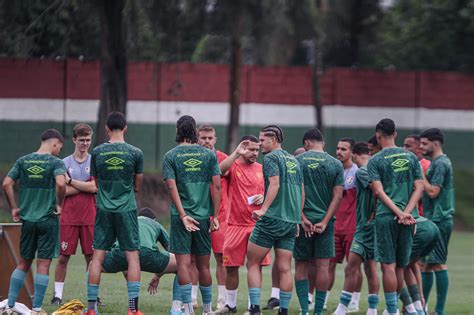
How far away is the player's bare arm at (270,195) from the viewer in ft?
41.3

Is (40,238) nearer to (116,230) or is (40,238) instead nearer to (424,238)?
(116,230)

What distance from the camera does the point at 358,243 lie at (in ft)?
45.8

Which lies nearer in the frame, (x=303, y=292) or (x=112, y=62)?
(x=303, y=292)

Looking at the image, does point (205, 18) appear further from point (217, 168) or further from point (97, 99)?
point (217, 168)

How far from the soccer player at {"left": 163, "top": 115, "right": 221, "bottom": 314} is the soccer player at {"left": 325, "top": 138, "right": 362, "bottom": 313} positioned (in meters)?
2.65

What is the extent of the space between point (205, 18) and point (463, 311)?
45.8 feet

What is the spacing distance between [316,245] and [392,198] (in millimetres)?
1176

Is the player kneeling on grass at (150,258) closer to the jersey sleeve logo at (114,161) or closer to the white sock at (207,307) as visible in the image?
the white sock at (207,307)

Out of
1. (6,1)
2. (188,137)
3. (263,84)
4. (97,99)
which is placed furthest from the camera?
(263,84)

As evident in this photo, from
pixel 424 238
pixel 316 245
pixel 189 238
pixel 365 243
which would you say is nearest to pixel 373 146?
pixel 365 243

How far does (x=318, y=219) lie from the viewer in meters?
13.4

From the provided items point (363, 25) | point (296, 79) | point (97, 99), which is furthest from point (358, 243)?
point (363, 25)

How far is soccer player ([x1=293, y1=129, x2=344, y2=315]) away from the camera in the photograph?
1341cm

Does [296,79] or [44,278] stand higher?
[296,79]
